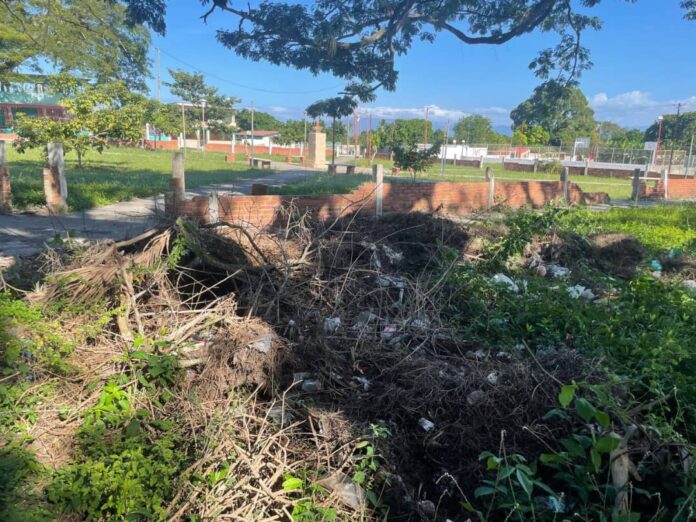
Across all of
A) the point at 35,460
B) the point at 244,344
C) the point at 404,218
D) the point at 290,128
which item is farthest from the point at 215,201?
the point at 290,128

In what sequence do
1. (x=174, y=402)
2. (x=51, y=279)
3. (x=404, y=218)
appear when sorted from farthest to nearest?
(x=404, y=218) < (x=51, y=279) < (x=174, y=402)

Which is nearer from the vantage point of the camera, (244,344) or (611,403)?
(611,403)

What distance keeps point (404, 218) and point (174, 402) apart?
4.82 meters

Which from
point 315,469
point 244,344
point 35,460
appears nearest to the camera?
point 35,460

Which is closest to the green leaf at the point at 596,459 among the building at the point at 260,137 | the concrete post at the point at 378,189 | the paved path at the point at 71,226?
the paved path at the point at 71,226

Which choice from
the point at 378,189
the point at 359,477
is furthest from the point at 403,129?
the point at 359,477

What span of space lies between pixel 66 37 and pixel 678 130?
60.2 m

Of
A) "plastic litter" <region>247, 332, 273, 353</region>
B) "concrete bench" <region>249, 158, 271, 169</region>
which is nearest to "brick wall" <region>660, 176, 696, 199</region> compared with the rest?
"concrete bench" <region>249, 158, 271, 169</region>

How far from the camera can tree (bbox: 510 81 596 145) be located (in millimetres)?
14648

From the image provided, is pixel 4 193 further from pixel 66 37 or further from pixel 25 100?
pixel 25 100

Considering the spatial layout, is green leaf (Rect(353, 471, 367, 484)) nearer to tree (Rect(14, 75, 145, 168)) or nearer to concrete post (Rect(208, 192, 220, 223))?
concrete post (Rect(208, 192, 220, 223))

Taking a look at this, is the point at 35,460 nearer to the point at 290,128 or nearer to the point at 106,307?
the point at 106,307

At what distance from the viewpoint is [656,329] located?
4.12m

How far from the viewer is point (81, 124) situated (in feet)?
55.0
